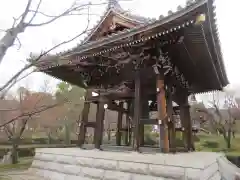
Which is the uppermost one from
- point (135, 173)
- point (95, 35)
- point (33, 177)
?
point (95, 35)

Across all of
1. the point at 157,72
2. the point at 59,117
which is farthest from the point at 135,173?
the point at 59,117

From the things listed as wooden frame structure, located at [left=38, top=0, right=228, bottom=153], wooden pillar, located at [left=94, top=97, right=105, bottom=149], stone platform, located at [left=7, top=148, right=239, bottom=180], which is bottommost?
stone platform, located at [left=7, top=148, right=239, bottom=180]

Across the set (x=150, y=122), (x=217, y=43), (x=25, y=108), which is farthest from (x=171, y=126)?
(x=25, y=108)

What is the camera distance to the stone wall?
511 centimetres

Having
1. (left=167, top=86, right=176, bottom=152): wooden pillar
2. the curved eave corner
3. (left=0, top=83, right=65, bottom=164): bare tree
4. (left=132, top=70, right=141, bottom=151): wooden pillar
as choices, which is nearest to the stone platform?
(left=132, top=70, right=141, bottom=151): wooden pillar

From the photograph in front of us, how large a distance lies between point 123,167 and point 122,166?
0.04 m

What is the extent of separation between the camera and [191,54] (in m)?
7.86

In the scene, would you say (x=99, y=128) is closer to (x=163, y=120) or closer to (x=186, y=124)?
(x=163, y=120)

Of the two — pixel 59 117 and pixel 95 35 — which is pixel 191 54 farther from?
pixel 59 117

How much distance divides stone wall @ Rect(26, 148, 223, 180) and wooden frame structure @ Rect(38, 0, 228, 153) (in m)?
1.37

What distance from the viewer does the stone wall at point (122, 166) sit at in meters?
5.11

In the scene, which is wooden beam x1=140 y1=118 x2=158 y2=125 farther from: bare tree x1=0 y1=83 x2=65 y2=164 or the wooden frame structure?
bare tree x1=0 y1=83 x2=65 y2=164

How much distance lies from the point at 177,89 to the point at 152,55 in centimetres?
279

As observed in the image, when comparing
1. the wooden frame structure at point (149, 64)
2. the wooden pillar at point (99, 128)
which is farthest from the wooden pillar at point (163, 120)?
the wooden pillar at point (99, 128)
